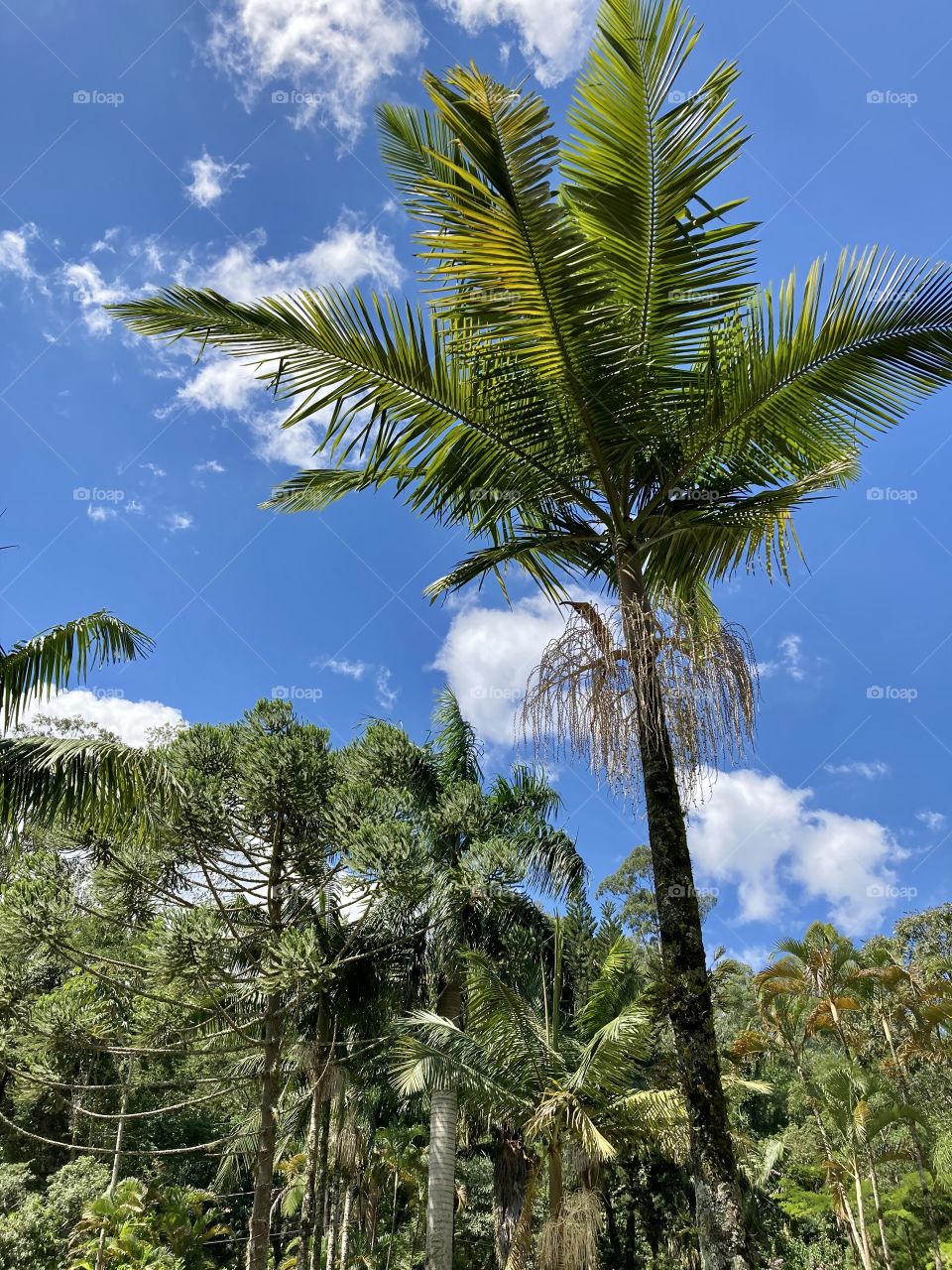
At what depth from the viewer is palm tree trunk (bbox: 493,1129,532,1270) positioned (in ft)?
46.6

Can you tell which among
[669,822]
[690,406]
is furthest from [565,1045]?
[690,406]

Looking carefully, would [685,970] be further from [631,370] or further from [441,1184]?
[441,1184]

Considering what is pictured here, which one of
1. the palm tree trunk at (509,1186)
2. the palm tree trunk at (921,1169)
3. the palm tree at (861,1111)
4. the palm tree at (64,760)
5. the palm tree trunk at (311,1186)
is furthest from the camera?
the palm tree trunk at (921,1169)

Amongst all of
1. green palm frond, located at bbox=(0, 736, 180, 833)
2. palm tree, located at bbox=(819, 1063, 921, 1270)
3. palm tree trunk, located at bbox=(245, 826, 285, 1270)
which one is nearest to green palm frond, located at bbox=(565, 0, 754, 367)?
green palm frond, located at bbox=(0, 736, 180, 833)

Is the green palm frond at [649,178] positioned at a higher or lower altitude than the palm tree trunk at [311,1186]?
higher

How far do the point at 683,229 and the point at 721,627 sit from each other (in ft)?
6.51

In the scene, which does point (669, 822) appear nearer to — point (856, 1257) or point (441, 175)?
point (441, 175)

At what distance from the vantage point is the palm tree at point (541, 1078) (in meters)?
12.0

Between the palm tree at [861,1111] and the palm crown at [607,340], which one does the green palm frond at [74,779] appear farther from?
the palm tree at [861,1111]

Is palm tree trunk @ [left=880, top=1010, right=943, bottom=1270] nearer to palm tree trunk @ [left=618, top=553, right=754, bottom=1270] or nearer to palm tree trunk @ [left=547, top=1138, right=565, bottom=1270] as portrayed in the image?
palm tree trunk @ [left=547, top=1138, right=565, bottom=1270]

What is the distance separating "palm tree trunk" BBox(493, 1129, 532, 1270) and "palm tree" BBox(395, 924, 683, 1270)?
22 millimetres

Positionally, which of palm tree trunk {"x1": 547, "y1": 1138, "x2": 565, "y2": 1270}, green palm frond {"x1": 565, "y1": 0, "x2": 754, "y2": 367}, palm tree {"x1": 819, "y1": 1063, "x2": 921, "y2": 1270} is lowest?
palm tree trunk {"x1": 547, "y1": 1138, "x2": 565, "y2": 1270}

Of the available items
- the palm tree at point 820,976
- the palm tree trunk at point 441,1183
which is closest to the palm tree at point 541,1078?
the palm tree trunk at point 441,1183

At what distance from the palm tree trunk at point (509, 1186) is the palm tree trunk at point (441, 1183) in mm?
1194
